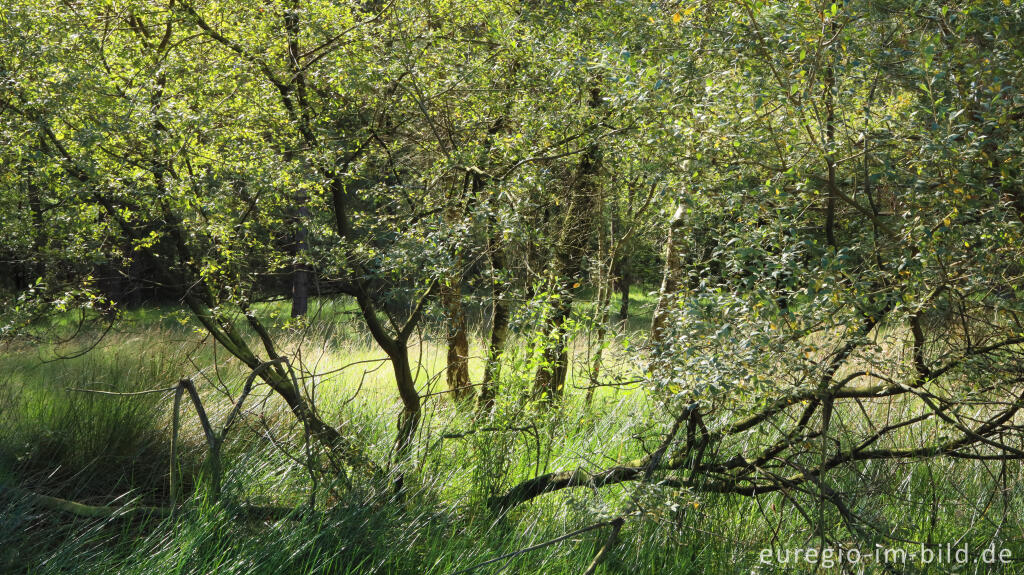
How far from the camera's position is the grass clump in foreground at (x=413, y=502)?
3.17 meters

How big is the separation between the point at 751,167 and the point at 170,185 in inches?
121

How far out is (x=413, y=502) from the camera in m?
3.83

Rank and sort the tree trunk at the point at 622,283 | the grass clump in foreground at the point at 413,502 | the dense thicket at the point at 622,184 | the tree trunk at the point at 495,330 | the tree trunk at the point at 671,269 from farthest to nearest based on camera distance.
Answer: the tree trunk at the point at 622,283 → the tree trunk at the point at 495,330 → the tree trunk at the point at 671,269 → the grass clump in foreground at the point at 413,502 → the dense thicket at the point at 622,184

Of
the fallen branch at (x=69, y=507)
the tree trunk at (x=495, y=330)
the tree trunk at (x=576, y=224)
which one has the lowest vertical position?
the fallen branch at (x=69, y=507)

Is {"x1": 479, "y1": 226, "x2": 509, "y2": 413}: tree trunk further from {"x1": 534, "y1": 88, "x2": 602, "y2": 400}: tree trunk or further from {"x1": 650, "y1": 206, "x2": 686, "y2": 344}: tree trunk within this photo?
{"x1": 650, "y1": 206, "x2": 686, "y2": 344}: tree trunk

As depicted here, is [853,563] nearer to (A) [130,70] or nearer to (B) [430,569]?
(B) [430,569]

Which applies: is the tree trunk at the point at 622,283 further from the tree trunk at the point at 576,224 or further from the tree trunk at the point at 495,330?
the tree trunk at the point at 495,330

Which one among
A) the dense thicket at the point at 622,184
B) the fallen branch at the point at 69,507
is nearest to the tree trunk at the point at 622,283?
the dense thicket at the point at 622,184

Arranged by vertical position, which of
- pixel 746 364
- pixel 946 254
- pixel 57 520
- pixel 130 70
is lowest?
pixel 57 520

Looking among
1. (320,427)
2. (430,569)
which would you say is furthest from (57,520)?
(430,569)

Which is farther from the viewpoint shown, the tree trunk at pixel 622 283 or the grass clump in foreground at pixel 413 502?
the tree trunk at pixel 622 283

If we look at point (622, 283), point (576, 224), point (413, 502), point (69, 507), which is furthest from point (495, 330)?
point (622, 283)

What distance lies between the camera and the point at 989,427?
3232 mm

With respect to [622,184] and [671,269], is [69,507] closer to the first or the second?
[671,269]
